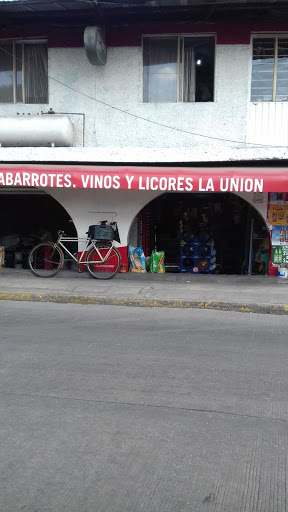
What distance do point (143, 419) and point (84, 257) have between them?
728 cm

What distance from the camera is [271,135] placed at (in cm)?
1021

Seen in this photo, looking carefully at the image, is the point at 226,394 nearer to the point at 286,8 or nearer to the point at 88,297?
the point at 88,297

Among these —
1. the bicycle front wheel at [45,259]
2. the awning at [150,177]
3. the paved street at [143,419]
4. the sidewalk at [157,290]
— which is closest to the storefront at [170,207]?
the awning at [150,177]

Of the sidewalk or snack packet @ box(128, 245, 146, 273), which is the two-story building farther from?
the sidewalk

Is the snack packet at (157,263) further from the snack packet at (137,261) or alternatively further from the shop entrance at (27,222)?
the shop entrance at (27,222)

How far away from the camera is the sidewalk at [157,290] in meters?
8.61

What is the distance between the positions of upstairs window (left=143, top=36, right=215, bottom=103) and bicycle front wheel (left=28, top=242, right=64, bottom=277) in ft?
13.1

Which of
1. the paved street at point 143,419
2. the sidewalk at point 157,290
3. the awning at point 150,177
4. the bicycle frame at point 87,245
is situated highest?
the awning at point 150,177

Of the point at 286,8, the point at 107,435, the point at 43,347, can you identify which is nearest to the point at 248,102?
the point at 286,8

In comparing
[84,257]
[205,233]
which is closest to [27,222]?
[84,257]

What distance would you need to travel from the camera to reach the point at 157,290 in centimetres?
959

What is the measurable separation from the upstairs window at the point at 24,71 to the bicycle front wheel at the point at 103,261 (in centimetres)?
369

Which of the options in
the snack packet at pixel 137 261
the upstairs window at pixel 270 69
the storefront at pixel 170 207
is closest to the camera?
the storefront at pixel 170 207

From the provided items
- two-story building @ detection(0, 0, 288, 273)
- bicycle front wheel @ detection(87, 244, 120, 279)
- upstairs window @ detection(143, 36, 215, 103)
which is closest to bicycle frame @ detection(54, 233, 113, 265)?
bicycle front wheel @ detection(87, 244, 120, 279)
